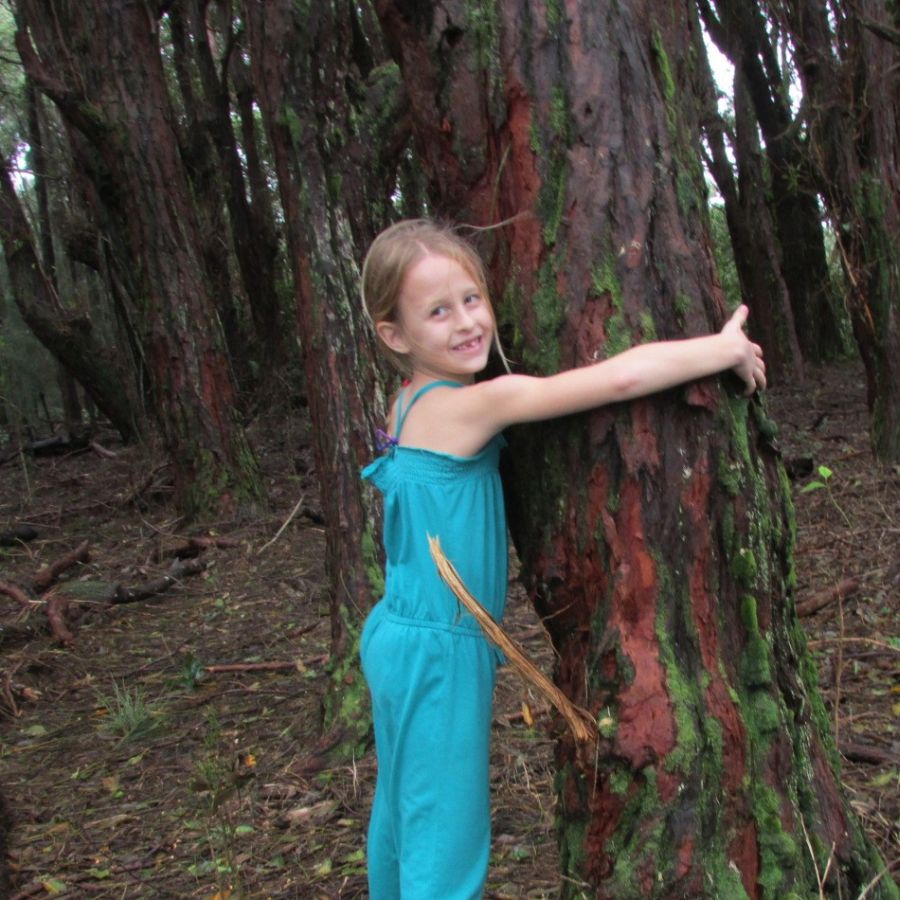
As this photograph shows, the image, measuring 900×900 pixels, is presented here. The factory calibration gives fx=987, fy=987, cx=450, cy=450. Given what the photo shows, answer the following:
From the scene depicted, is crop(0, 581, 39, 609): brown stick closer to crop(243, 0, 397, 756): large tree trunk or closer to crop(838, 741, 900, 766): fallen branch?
crop(243, 0, 397, 756): large tree trunk

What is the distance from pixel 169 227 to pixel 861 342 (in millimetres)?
5148

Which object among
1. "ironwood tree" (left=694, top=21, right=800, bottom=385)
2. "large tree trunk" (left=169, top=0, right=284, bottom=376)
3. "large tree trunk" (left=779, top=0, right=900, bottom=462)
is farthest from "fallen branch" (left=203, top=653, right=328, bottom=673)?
"ironwood tree" (left=694, top=21, right=800, bottom=385)

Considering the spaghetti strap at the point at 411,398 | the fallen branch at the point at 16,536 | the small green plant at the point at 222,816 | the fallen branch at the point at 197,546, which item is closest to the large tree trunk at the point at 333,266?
the small green plant at the point at 222,816

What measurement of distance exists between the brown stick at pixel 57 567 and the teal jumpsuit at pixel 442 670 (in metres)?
5.64

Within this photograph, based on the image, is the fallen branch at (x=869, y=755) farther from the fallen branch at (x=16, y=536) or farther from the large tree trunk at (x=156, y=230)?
the fallen branch at (x=16, y=536)

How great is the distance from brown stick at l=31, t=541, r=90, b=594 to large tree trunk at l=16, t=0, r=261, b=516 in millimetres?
828

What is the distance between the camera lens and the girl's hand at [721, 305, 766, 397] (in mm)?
1849

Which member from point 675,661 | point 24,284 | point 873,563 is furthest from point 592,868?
point 24,284

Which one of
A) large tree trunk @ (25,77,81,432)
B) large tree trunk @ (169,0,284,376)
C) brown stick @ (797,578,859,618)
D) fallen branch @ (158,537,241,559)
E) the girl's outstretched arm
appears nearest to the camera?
the girl's outstretched arm

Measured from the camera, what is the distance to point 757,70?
12.8 metres

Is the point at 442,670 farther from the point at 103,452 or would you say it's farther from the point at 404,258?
the point at 103,452

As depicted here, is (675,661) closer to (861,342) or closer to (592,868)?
(592,868)

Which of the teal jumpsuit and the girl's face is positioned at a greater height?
the girl's face

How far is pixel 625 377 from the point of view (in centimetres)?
178
